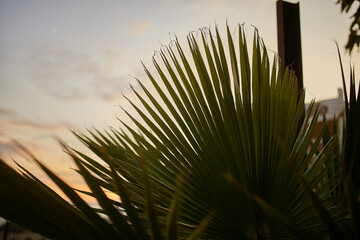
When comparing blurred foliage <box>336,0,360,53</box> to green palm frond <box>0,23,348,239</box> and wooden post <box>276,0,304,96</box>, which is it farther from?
green palm frond <box>0,23,348,239</box>

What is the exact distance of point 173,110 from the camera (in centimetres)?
121

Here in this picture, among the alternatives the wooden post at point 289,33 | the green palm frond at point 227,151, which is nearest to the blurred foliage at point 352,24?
the wooden post at point 289,33

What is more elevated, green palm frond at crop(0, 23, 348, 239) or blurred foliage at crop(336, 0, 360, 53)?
blurred foliage at crop(336, 0, 360, 53)

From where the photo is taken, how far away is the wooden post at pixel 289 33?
2094 millimetres

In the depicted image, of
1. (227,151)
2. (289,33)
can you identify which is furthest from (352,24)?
(227,151)

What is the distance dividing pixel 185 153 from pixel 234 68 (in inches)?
11.4

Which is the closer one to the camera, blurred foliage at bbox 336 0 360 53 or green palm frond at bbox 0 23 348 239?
green palm frond at bbox 0 23 348 239

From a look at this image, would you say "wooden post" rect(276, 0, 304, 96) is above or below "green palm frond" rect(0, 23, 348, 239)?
above

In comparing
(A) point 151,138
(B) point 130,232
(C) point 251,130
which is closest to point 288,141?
(C) point 251,130

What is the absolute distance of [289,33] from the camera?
216cm

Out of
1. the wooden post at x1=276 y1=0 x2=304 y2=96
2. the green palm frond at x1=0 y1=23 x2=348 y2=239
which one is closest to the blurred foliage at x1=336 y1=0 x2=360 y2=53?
the wooden post at x1=276 y1=0 x2=304 y2=96

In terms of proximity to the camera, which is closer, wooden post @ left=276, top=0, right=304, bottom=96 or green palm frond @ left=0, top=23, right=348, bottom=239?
green palm frond @ left=0, top=23, right=348, bottom=239

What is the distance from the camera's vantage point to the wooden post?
2094 mm

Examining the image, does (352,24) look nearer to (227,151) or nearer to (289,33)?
(289,33)
